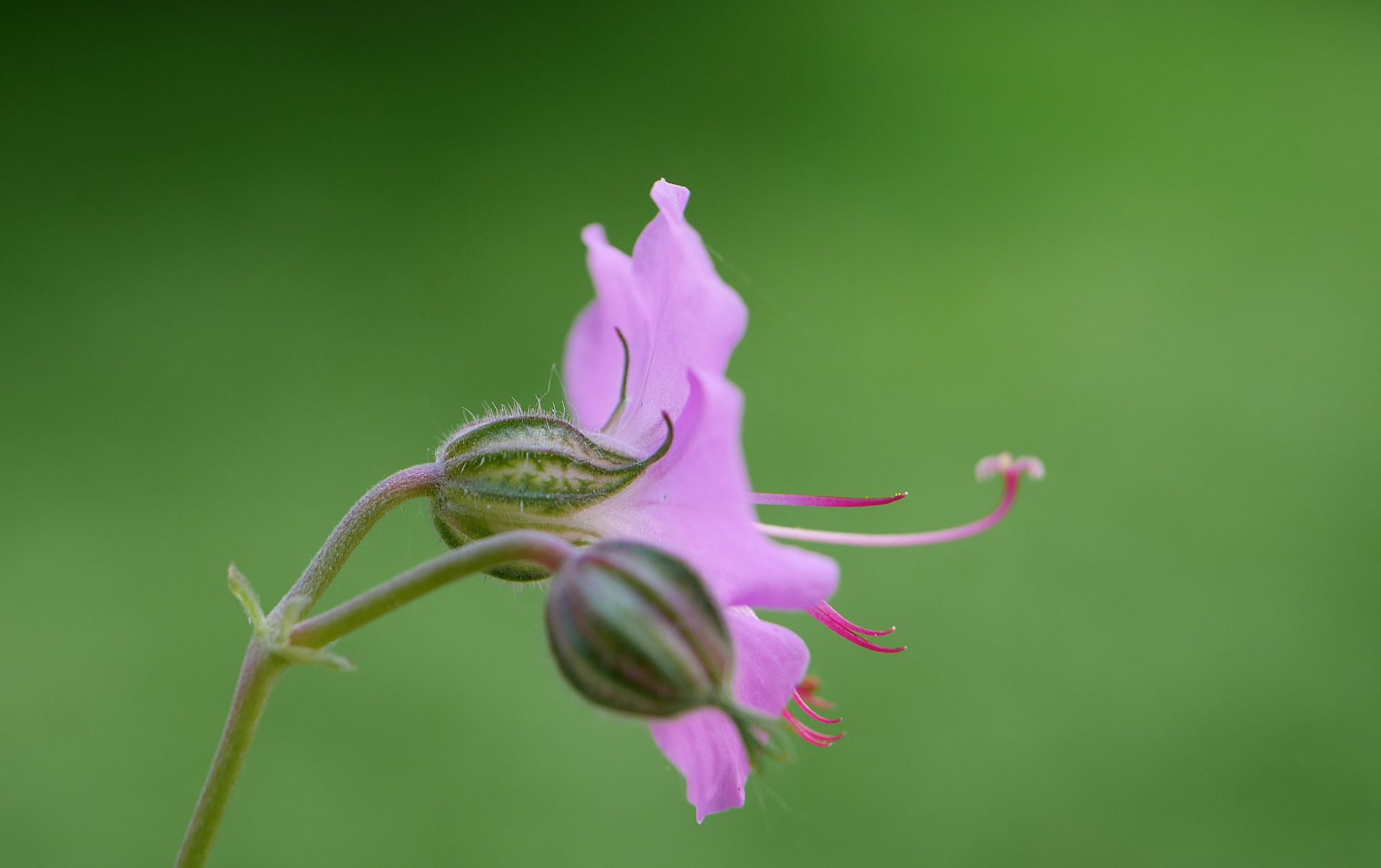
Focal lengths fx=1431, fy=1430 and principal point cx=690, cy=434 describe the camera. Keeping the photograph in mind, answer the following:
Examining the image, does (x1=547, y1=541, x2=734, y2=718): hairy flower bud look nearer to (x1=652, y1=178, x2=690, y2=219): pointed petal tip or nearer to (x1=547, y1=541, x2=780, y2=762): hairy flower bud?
(x1=547, y1=541, x2=780, y2=762): hairy flower bud

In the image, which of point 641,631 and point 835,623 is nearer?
point 641,631

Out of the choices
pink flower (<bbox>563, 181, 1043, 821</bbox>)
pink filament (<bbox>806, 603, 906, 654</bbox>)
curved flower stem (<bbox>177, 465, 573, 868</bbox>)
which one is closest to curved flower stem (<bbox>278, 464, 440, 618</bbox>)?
curved flower stem (<bbox>177, 465, 573, 868</bbox>)

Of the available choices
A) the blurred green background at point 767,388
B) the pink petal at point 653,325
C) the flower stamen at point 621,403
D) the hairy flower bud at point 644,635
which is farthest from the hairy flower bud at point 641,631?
the blurred green background at point 767,388

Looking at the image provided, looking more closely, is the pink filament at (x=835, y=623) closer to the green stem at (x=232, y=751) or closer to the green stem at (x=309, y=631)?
the green stem at (x=309, y=631)

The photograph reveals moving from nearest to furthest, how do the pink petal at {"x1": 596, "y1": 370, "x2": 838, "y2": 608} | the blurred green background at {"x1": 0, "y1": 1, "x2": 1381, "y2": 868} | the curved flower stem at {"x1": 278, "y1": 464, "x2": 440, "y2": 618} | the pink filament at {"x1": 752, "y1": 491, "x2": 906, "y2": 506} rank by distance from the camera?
the pink petal at {"x1": 596, "y1": 370, "x2": 838, "y2": 608}, the curved flower stem at {"x1": 278, "y1": 464, "x2": 440, "y2": 618}, the pink filament at {"x1": 752, "y1": 491, "x2": 906, "y2": 506}, the blurred green background at {"x1": 0, "y1": 1, "x2": 1381, "y2": 868}

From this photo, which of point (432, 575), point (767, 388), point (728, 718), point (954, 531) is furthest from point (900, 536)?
point (767, 388)

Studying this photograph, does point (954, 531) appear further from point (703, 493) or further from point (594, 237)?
point (594, 237)
